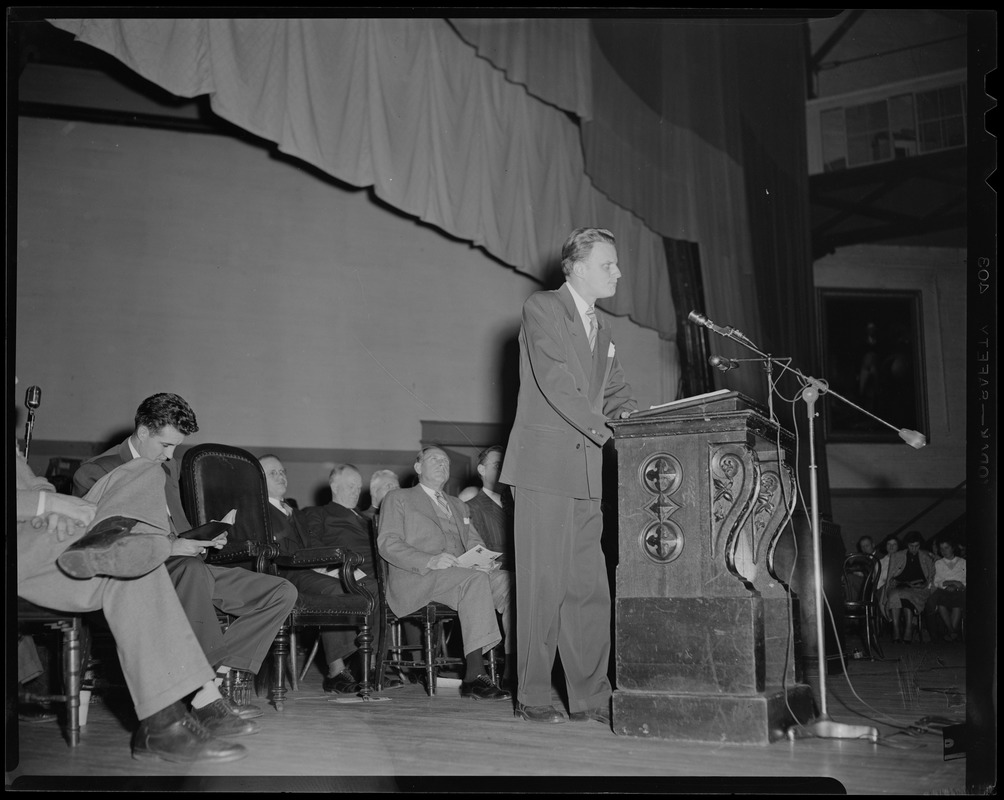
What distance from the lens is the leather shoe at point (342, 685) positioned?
13.5ft

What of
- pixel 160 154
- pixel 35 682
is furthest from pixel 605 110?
pixel 35 682

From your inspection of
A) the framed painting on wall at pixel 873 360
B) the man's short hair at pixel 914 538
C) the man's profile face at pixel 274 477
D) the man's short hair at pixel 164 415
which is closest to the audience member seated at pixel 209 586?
the man's short hair at pixel 164 415

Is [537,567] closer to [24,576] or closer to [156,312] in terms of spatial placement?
[24,576]

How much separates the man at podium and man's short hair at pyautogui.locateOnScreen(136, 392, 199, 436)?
1244 millimetres

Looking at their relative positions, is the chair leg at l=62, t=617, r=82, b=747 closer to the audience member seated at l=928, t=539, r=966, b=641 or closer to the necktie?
the necktie

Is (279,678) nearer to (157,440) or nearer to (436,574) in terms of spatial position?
(436,574)

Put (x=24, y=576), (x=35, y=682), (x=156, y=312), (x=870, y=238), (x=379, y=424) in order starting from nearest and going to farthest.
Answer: (x=24, y=576), (x=35, y=682), (x=156, y=312), (x=379, y=424), (x=870, y=238)

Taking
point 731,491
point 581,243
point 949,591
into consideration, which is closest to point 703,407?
point 731,491

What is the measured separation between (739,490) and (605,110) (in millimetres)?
4676

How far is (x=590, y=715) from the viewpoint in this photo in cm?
307

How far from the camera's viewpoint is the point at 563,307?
320cm

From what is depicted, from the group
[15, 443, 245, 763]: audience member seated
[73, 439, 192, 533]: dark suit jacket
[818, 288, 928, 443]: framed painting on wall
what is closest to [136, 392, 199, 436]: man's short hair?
[73, 439, 192, 533]: dark suit jacket

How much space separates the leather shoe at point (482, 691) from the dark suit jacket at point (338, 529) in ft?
3.61

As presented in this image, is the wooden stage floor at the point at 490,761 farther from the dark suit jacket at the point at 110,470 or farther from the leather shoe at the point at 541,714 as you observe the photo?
the dark suit jacket at the point at 110,470
